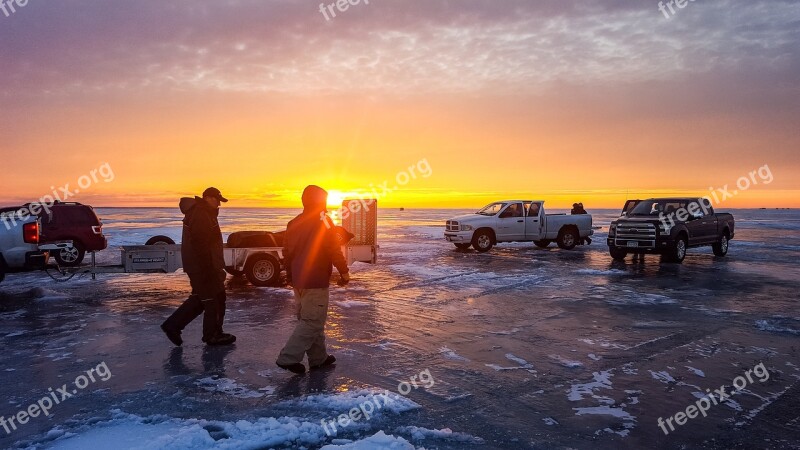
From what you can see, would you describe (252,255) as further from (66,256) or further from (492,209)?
(492,209)

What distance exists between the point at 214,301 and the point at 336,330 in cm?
191

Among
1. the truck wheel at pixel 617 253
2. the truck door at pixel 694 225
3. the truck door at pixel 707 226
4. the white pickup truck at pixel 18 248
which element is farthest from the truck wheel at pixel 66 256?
the truck door at pixel 707 226

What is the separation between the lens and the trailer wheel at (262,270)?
40.3 ft

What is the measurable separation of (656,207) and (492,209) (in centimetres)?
674

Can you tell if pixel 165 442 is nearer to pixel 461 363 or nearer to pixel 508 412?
pixel 508 412

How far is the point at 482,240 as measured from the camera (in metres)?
21.6

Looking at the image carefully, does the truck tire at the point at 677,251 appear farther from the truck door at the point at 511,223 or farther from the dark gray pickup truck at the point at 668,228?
the truck door at the point at 511,223

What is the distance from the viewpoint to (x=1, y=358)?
647cm

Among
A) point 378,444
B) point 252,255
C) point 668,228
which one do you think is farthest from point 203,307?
point 668,228

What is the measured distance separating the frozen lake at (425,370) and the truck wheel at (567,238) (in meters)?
11.0

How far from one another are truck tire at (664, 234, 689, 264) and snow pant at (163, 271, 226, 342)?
15375mm

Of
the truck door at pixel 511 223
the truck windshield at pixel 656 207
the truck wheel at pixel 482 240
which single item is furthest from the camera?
the truck door at pixel 511 223

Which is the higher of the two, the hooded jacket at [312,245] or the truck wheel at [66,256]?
the hooded jacket at [312,245]

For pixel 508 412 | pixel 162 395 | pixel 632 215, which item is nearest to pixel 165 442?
pixel 162 395
